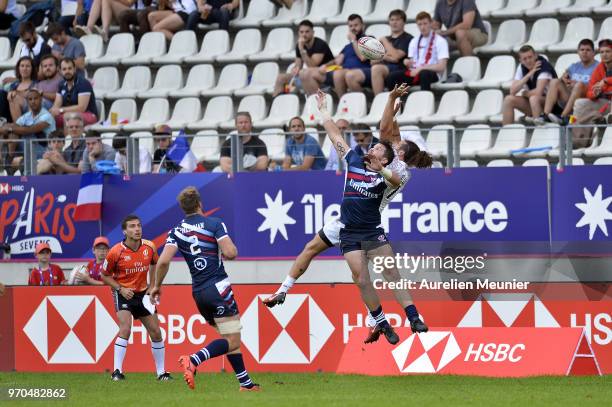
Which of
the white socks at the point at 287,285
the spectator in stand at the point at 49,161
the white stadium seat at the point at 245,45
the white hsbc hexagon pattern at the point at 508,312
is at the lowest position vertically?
the white hsbc hexagon pattern at the point at 508,312

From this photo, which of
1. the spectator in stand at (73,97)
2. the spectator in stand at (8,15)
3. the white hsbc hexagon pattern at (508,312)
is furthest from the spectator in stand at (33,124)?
the white hsbc hexagon pattern at (508,312)

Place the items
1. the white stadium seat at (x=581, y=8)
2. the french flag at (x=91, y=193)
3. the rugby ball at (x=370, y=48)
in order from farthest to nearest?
the white stadium seat at (x=581, y=8) < the french flag at (x=91, y=193) < the rugby ball at (x=370, y=48)

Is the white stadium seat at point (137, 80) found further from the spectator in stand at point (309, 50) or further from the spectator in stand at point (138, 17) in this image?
the spectator in stand at point (309, 50)

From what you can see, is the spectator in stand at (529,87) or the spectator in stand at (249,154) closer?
the spectator in stand at (249,154)

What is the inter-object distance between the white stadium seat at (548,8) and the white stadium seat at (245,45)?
15.7 ft

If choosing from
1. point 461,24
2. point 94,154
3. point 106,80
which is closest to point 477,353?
point 94,154

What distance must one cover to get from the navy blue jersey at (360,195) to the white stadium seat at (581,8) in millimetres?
8115

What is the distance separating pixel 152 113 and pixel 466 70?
5603 millimetres

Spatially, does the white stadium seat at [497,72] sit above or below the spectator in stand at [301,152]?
above

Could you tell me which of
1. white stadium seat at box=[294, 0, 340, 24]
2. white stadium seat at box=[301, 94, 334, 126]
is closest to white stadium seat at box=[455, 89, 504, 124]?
white stadium seat at box=[301, 94, 334, 126]

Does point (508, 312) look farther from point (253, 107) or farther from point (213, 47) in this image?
point (213, 47)

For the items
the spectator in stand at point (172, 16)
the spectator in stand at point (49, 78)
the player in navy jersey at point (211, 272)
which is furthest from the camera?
the spectator in stand at point (172, 16)

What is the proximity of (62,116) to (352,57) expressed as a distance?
476cm

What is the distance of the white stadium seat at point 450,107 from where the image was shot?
19.9 m
